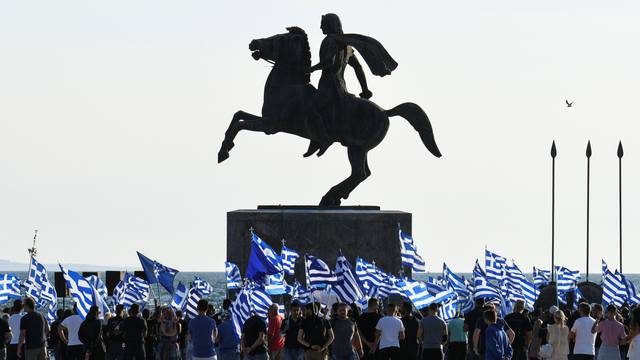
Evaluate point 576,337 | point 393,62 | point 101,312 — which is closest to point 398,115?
point 393,62

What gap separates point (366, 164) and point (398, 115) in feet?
3.91

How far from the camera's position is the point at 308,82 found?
3616cm

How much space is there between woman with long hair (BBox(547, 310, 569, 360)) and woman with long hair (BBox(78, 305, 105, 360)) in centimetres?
661

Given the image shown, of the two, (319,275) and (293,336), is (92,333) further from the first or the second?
(319,275)

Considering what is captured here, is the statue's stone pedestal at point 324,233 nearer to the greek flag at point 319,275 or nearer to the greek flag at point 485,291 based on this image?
the greek flag at point 485,291

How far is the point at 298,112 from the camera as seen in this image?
117 ft

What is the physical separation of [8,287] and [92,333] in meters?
5.02

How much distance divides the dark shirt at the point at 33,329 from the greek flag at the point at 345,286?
5.42m

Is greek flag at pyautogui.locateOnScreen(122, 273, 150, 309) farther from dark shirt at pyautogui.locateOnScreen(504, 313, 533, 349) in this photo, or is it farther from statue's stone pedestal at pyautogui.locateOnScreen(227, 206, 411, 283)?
dark shirt at pyautogui.locateOnScreen(504, 313, 533, 349)

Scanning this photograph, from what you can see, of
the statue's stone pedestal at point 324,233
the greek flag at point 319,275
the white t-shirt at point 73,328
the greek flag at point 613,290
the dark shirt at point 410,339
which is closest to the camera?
the dark shirt at point 410,339

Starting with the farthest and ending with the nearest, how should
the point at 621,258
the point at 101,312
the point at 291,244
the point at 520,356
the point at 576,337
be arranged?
1. the point at 621,258
2. the point at 291,244
3. the point at 101,312
4. the point at 520,356
5. the point at 576,337

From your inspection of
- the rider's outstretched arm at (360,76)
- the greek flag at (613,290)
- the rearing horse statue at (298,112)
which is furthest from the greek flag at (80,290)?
the rider's outstretched arm at (360,76)

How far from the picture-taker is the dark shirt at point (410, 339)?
2509cm

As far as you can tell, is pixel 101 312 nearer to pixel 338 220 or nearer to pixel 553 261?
pixel 338 220
